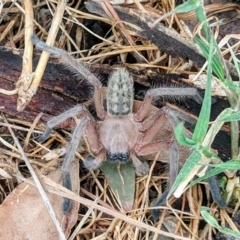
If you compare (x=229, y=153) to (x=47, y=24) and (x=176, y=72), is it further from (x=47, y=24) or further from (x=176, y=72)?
(x=47, y=24)

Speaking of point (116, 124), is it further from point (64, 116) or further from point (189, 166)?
point (189, 166)

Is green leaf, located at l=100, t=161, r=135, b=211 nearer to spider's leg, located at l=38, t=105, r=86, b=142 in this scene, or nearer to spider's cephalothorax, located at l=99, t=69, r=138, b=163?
spider's cephalothorax, located at l=99, t=69, r=138, b=163

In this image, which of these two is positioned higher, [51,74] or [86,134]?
[51,74]

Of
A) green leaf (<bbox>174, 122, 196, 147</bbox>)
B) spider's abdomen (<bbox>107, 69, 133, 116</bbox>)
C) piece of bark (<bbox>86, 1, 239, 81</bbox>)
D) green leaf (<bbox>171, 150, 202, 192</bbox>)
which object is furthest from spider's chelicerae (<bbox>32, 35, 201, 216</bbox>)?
green leaf (<bbox>174, 122, 196, 147</bbox>)

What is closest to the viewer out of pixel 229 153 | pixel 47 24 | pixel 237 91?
pixel 237 91

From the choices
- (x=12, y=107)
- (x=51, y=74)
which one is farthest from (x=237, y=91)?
(x=12, y=107)

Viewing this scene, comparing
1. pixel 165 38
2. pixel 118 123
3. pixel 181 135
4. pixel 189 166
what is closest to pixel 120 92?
pixel 118 123
